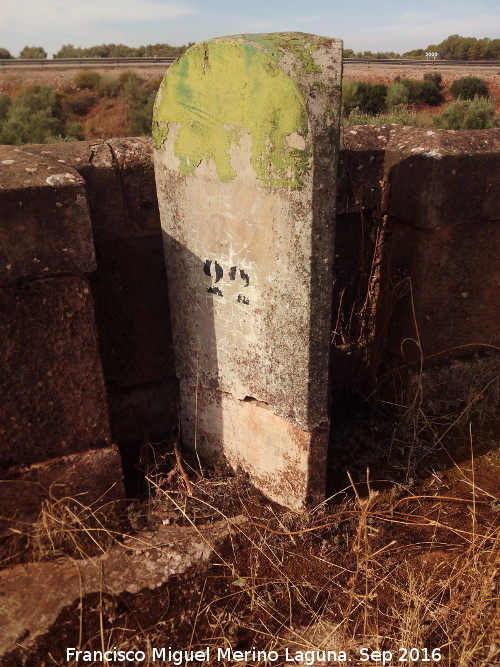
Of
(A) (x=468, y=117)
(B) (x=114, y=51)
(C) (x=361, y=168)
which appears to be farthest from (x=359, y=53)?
(C) (x=361, y=168)

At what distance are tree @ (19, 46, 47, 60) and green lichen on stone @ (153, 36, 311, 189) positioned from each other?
3821 cm

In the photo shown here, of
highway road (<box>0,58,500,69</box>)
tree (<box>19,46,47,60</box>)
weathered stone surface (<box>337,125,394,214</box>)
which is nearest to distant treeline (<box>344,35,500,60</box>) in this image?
highway road (<box>0,58,500,69</box>)

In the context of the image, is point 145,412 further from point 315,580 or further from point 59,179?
point 59,179

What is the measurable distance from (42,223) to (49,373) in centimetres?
64

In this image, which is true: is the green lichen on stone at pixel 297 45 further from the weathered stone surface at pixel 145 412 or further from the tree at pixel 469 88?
the tree at pixel 469 88

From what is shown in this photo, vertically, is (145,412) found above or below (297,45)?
below

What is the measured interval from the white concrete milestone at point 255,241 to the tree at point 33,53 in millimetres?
38274

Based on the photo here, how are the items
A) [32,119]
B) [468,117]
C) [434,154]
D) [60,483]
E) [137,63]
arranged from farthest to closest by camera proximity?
[137,63], [32,119], [468,117], [434,154], [60,483]

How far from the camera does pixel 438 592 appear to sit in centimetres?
220

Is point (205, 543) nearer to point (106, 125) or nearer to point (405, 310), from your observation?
point (405, 310)

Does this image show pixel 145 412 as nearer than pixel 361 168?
No

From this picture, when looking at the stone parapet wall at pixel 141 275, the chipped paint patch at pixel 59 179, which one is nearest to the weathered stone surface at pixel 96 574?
the stone parapet wall at pixel 141 275

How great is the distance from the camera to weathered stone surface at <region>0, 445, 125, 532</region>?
242 centimetres

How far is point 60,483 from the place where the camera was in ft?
8.20
